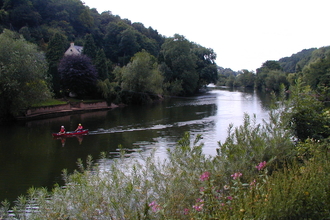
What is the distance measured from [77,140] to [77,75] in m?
25.1

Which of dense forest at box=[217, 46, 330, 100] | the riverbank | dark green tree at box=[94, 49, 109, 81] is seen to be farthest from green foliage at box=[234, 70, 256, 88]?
the riverbank

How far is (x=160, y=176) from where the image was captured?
751cm

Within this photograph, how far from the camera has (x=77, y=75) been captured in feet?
161

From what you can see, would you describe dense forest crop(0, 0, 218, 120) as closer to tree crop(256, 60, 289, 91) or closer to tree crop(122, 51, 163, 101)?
tree crop(122, 51, 163, 101)

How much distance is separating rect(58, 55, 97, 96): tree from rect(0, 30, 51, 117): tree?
44.9ft

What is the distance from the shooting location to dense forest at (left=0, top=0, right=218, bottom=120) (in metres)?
34.8

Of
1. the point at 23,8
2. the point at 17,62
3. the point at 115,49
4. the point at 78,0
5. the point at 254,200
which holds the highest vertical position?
the point at 78,0

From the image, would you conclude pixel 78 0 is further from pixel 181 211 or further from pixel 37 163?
pixel 181 211

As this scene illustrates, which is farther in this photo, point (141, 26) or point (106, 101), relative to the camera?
point (141, 26)

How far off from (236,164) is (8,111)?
3454 centimetres

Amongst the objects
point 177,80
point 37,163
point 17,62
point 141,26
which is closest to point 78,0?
point 141,26

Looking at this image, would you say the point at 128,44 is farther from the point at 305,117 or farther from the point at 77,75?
the point at 305,117

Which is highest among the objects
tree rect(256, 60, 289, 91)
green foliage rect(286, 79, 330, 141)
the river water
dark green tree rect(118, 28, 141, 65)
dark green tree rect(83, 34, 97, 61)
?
dark green tree rect(118, 28, 141, 65)

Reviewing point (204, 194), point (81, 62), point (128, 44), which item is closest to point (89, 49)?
point (81, 62)
